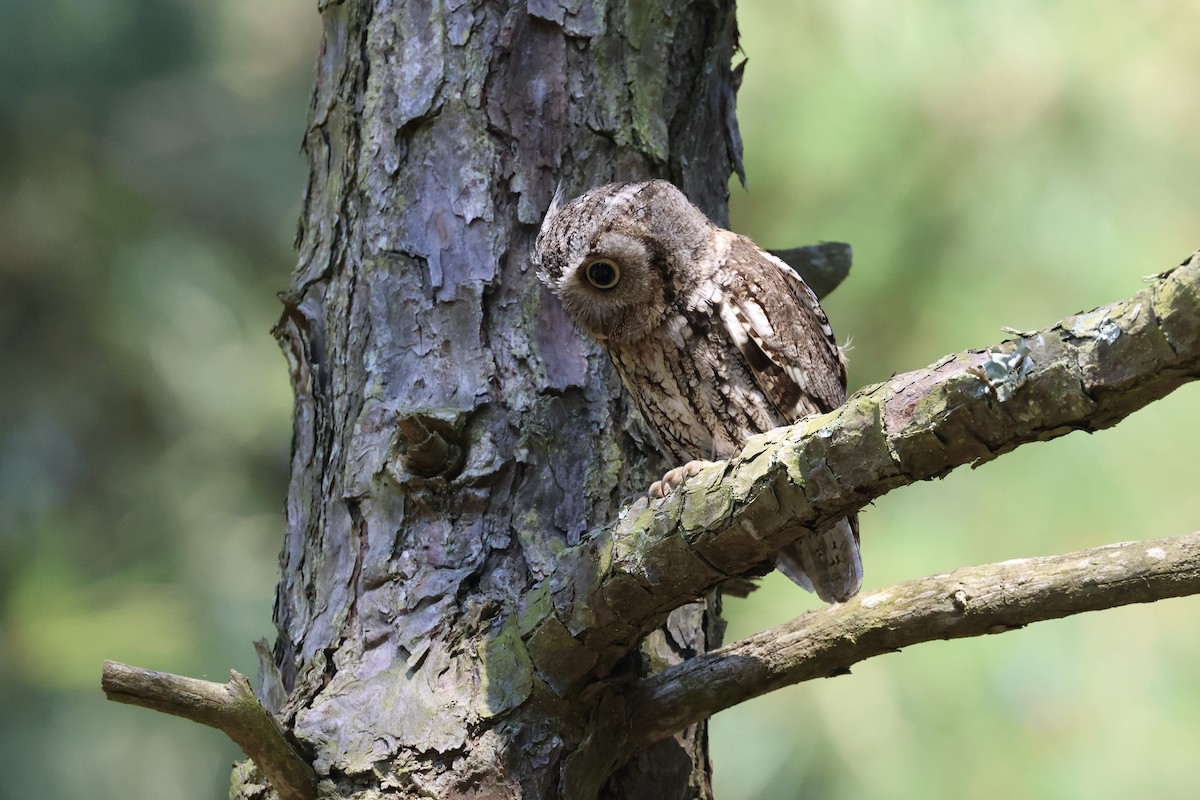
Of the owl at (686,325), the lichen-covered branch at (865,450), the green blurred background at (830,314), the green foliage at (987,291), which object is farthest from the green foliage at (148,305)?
the lichen-covered branch at (865,450)

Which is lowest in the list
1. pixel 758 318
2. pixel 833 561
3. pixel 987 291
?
pixel 833 561

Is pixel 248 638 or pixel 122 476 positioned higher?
pixel 122 476

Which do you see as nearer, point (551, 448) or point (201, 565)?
point (551, 448)

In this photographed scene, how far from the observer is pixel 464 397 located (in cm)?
206

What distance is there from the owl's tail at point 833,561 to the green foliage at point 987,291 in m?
1.08

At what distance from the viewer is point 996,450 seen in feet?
3.87

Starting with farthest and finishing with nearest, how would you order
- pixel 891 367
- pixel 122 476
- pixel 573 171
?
1. pixel 122 476
2. pixel 891 367
3. pixel 573 171

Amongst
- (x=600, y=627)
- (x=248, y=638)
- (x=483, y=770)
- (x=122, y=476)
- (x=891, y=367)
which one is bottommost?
(x=483, y=770)

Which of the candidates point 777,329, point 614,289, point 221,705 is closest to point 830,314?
point 777,329

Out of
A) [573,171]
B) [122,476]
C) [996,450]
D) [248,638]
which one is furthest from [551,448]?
[122,476]

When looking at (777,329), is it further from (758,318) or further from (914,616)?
(914,616)

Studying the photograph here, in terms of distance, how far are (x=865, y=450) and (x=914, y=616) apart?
0.54m

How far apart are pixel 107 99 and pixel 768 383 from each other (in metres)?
3.63

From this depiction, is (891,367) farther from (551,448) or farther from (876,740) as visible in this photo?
(551,448)
